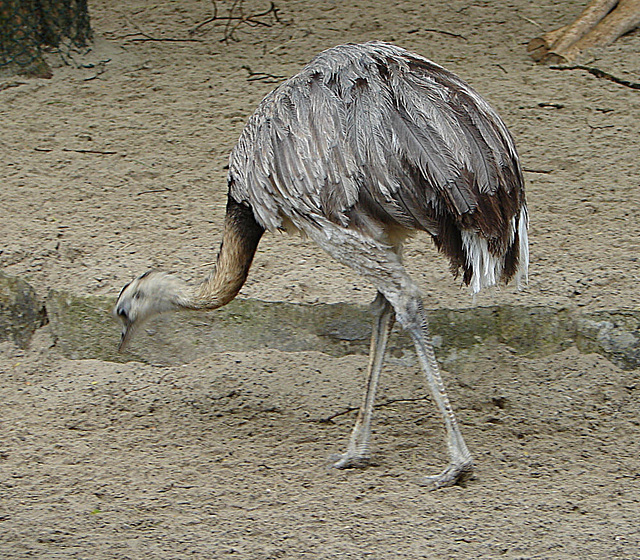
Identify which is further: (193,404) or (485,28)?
(485,28)

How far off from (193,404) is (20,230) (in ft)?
3.98

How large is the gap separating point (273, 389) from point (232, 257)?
0.61 metres

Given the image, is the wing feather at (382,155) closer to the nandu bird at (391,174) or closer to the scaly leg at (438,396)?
the nandu bird at (391,174)

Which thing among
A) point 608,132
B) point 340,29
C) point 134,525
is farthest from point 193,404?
point 340,29

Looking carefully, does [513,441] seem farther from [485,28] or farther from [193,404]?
[485,28]

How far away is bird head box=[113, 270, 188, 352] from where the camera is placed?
3.42m

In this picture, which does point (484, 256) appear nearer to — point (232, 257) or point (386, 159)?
point (386, 159)

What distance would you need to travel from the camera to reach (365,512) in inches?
119

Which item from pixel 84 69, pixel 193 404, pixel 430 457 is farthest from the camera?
pixel 84 69

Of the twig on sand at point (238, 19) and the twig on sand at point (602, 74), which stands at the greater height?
the twig on sand at point (238, 19)

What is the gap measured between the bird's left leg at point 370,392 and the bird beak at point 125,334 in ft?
2.76

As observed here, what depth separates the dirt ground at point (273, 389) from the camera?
2.96m

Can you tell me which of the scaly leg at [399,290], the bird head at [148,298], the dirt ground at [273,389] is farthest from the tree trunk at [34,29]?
the scaly leg at [399,290]

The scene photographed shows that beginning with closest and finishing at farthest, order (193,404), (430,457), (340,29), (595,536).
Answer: (595,536) → (430,457) → (193,404) → (340,29)
